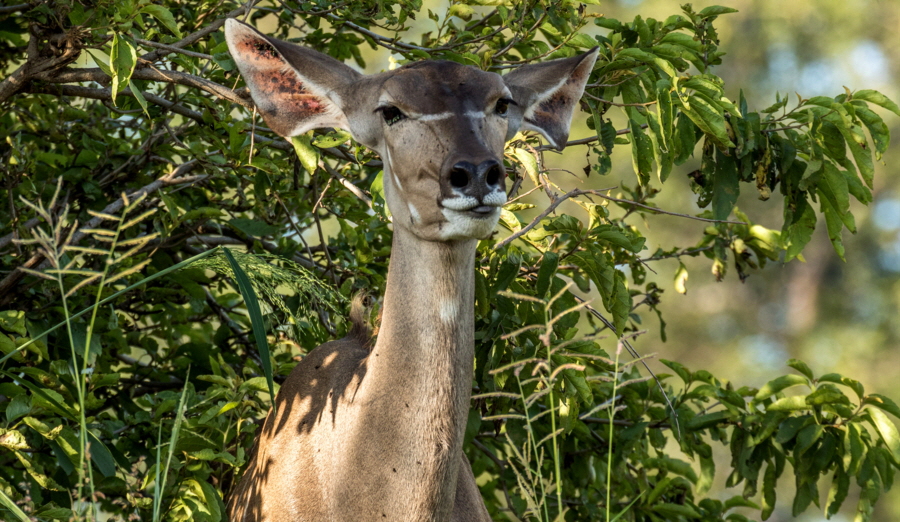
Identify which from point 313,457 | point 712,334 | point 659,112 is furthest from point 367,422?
point 712,334

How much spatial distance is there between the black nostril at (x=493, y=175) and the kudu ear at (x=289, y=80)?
972 millimetres

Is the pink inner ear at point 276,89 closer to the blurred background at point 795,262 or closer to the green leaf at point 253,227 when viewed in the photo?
the green leaf at point 253,227

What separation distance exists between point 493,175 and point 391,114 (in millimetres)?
622

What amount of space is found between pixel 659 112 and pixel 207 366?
→ 2.59 meters

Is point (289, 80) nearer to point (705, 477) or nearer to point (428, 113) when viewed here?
point (428, 113)

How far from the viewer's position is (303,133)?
3.97 m

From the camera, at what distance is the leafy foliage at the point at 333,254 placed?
397 centimetres

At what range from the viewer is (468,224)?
3.12m

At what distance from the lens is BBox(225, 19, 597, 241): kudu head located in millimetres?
3141

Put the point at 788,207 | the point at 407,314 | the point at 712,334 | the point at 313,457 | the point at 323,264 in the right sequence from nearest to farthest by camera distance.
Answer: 1. the point at 407,314
2. the point at 313,457
3. the point at 788,207
4. the point at 323,264
5. the point at 712,334

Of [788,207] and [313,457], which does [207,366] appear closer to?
[313,457]

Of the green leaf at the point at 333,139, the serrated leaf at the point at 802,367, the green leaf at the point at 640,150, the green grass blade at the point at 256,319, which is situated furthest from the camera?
the serrated leaf at the point at 802,367

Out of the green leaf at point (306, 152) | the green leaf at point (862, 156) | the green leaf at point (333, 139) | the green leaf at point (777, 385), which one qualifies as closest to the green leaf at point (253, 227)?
the green leaf at point (333, 139)

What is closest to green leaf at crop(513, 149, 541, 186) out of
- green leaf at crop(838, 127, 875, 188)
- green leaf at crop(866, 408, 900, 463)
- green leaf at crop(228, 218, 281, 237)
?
green leaf at crop(838, 127, 875, 188)
